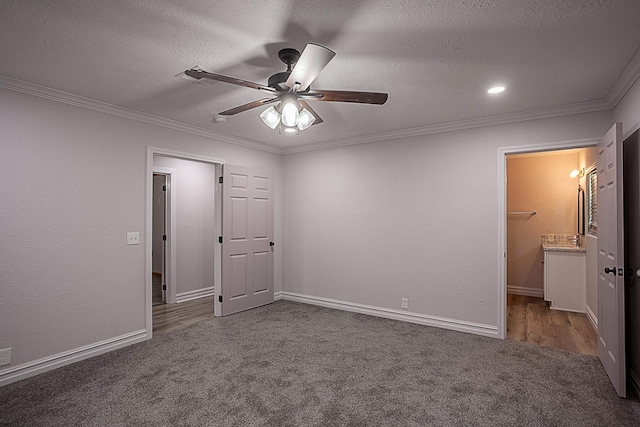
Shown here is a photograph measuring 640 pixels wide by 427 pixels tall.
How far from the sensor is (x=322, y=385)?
2.70 meters

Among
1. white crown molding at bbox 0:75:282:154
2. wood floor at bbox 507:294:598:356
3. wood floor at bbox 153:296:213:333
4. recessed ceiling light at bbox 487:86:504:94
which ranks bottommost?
wood floor at bbox 153:296:213:333

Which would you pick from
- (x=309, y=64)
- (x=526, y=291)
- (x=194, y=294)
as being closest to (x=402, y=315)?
(x=526, y=291)

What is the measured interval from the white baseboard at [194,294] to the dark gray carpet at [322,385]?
1.68m

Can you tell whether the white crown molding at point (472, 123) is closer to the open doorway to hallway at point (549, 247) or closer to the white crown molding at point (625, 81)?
the white crown molding at point (625, 81)

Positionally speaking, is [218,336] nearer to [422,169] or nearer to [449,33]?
[422,169]

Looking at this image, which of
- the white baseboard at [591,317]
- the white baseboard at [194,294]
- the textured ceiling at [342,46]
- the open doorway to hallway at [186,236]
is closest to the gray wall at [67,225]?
the textured ceiling at [342,46]

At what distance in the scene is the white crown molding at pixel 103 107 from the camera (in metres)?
2.82

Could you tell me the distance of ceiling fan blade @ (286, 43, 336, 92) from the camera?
176 cm

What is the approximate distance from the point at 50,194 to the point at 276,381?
8.37ft

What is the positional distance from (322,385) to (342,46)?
Result: 2.48 metres

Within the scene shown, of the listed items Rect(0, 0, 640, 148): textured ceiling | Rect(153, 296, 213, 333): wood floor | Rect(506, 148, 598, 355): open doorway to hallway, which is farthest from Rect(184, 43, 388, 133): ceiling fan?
Rect(506, 148, 598, 355): open doorway to hallway

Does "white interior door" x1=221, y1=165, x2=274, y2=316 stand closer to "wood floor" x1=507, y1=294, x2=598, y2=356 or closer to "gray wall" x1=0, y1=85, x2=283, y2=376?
"gray wall" x1=0, y1=85, x2=283, y2=376

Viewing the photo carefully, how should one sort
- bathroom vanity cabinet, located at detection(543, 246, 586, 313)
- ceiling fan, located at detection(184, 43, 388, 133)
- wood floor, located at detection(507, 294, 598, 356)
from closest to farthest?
ceiling fan, located at detection(184, 43, 388, 133)
wood floor, located at detection(507, 294, 598, 356)
bathroom vanity cabinet, located at detection(543, 246, 586, 313)

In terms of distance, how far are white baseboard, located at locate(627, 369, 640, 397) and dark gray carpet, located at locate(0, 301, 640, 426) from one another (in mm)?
150
